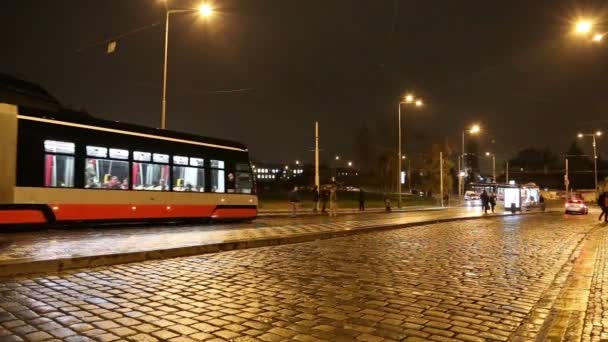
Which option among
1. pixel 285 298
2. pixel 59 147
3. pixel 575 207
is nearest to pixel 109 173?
pixel 59 147

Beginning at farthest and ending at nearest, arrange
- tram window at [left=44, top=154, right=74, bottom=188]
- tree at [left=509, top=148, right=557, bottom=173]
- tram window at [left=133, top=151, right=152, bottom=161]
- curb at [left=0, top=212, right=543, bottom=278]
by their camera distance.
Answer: tree at [left=509, top=148, right=557, bottom=173]
tram window at [left=133, top=151, right=152, bottom=161]
tram window at [left=44, top=154, right=74, bottom=188]
curb at [left=0, top=212, right=543, bottom=278]

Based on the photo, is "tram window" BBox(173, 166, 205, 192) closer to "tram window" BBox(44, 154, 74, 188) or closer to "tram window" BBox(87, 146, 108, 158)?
"tram window" BBox(87, 146, 108, 158)

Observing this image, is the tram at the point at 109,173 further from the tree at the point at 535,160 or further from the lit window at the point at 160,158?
the tree at the point at 535,160

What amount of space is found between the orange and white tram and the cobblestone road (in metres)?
6.22

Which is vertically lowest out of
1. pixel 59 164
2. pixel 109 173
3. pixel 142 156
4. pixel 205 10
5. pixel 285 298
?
pixel 285 298

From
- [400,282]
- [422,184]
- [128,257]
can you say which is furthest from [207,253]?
[422,184]

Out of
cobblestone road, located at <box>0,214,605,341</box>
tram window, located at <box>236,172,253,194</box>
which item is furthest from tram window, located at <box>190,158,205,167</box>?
cobblestone road, located at <box>0,214,605,341</box>

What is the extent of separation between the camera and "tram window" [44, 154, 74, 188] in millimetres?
15008

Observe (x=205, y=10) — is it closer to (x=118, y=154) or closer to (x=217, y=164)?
(x=217, y=164)

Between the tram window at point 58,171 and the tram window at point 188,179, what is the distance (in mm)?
3872

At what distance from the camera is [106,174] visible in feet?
54.1

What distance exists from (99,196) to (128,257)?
Answer: 259 inches

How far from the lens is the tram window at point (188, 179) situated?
18719 mm

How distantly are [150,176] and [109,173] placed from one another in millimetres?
1575
